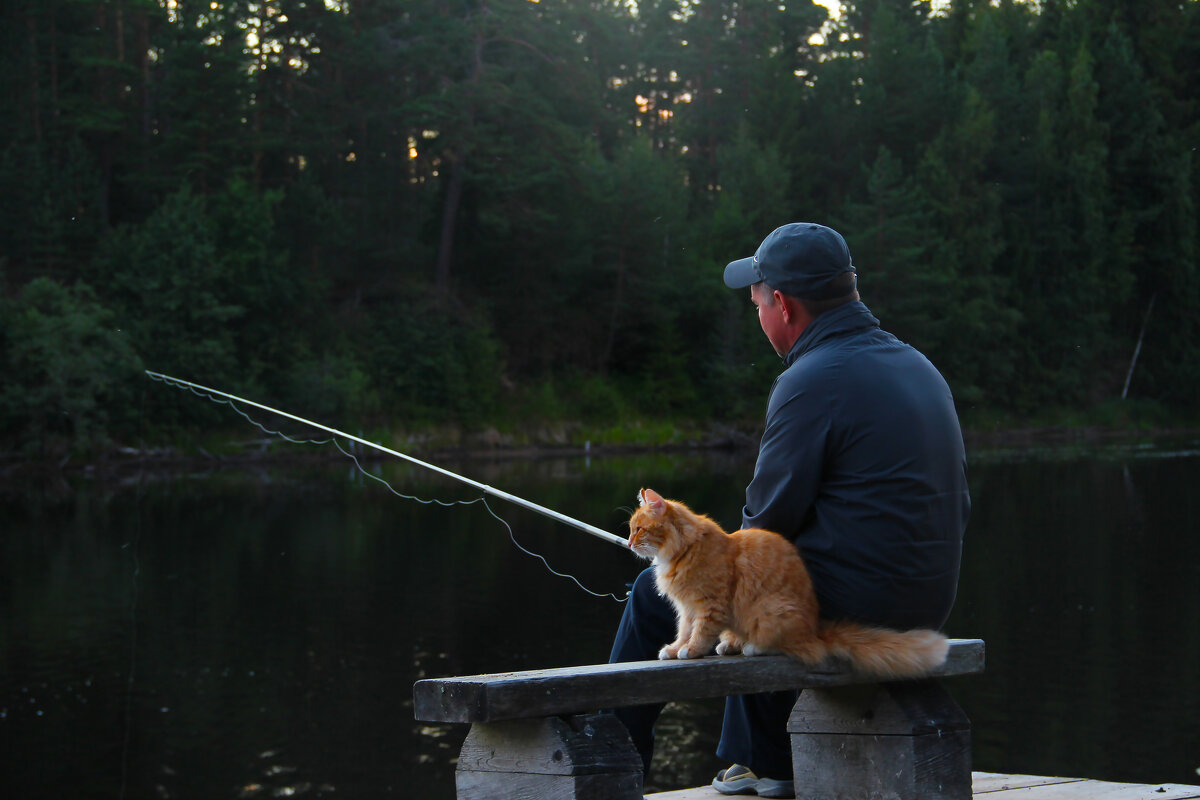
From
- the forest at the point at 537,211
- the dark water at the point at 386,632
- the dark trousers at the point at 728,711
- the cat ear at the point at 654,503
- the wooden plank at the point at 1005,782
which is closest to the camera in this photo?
the cat ear at the point at 654,503

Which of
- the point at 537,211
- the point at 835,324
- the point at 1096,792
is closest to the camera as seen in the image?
the point at 835,324

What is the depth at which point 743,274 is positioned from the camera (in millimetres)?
2965

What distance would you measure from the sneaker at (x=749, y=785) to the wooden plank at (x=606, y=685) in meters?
0.45

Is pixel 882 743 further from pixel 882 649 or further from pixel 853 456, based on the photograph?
pixel 853 456

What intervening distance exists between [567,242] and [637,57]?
501 inches

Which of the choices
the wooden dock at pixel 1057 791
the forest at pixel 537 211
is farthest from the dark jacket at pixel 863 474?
the forest at pixel 537 211

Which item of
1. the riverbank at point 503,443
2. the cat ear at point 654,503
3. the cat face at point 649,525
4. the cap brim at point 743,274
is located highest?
the cap brim at point 743,274

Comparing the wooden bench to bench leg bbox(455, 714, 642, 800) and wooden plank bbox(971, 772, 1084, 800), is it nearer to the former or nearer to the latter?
bench leg bbox(455, 714, 642, 800)

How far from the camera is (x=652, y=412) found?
114 feet

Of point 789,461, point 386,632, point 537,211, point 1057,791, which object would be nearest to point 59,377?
point 537,211

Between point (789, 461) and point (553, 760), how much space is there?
72 cm

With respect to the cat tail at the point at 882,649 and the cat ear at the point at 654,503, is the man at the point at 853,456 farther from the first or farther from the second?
the cat ear at the point at 654,503

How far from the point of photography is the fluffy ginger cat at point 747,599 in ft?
8.64

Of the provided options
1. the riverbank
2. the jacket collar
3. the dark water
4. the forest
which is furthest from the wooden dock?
the forest
